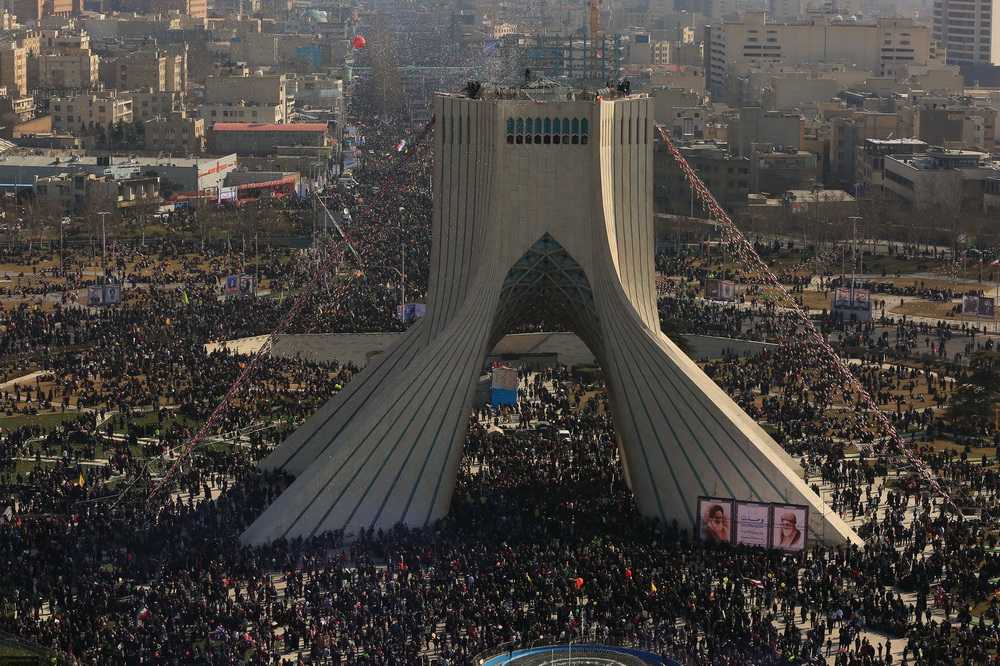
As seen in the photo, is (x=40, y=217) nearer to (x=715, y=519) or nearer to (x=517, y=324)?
(x=517, y=324)

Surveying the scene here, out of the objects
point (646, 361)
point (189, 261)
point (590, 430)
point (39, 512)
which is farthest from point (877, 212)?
point (39, 512)

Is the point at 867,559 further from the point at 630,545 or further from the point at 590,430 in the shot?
the point at 590,430

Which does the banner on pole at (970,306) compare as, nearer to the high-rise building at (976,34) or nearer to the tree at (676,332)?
the tree at (676,332)

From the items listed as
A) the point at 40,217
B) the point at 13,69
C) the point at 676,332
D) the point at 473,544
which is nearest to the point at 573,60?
the point at 473,544

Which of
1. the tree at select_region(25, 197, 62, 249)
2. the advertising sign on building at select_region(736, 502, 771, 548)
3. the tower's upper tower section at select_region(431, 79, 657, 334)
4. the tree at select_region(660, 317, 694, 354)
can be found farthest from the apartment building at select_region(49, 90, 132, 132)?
the advertising sign on building at select_region(736, 502, 771, 548)

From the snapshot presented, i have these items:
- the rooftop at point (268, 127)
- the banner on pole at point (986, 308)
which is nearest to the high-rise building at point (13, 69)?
the rooftop at point (268, 127)
